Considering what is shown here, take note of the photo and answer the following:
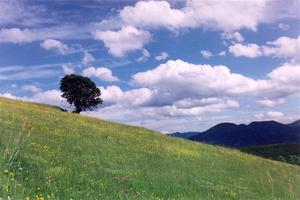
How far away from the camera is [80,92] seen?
104188 millimetres

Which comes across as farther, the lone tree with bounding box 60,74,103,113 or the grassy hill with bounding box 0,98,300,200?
the lone tree with bounding box 60,74,103,113

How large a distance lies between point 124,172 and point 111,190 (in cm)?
583

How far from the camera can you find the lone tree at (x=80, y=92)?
4102 inches

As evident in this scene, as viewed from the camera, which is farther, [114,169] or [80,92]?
[80,92]

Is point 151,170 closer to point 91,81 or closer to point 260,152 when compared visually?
point 91,81

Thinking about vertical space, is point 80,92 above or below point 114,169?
above

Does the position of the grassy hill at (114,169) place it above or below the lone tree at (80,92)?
below

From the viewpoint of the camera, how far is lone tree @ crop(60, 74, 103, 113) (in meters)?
104

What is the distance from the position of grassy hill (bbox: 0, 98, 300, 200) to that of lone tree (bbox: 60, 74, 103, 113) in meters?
63.4

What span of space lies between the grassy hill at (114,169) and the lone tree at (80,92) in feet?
208

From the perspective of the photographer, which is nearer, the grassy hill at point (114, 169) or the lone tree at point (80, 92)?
the grassy hill at point (114, 169)

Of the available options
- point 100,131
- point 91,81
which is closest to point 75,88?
point 91,81

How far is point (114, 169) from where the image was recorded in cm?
2441

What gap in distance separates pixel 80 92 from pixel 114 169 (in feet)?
265
